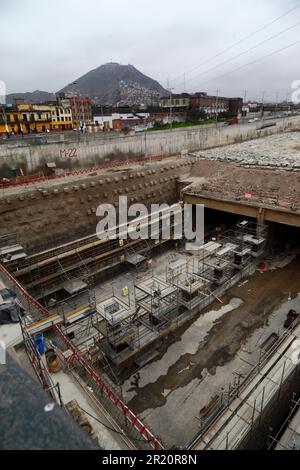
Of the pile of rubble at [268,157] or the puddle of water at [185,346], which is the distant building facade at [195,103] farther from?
the puddle of water at [185,346]

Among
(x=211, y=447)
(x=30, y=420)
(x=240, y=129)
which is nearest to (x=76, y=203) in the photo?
(x=211, y=447)

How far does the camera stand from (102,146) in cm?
3000

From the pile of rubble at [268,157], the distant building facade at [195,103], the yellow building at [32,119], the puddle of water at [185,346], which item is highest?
the distant building facade at [195,103]

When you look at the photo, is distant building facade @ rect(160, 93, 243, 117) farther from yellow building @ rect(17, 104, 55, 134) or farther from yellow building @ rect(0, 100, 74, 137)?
yellow building @ rect(17, 104, 55, 134)

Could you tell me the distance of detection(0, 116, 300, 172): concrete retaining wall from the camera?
24969 mm

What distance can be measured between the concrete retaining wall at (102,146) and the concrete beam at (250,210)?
1012 centimetres

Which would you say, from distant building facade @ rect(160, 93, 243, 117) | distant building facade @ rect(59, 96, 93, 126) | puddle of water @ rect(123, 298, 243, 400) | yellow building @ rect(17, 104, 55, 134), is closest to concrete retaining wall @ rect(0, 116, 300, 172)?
puddle of water @ rect(123, 298, 243, 400)

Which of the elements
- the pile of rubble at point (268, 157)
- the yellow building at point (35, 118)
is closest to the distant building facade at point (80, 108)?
the yellow building at point (35, 118)

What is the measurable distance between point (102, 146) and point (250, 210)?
16.4 m

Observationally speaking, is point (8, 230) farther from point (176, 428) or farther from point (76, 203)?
point (176, 428)

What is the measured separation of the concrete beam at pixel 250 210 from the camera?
68.1 ft

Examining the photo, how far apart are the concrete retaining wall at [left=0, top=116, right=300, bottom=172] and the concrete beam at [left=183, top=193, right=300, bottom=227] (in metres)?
10.1

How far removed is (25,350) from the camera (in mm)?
8219
